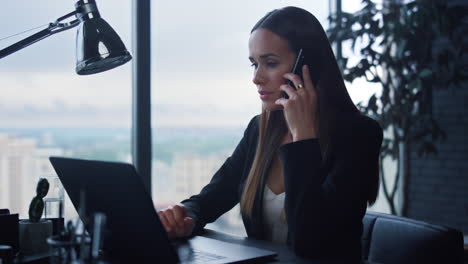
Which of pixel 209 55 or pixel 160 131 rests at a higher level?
pixel 209 55

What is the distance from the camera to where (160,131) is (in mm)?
2834

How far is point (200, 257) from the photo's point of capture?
1082mm

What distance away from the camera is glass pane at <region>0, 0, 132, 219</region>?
94.8 inches

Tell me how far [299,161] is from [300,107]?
0.61 ft

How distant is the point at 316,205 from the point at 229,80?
190 cm

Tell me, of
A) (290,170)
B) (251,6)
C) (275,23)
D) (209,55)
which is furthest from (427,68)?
(290,170)

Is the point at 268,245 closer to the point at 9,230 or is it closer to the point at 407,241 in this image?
the point at 407,241

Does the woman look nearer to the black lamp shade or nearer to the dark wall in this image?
the black lamp shade

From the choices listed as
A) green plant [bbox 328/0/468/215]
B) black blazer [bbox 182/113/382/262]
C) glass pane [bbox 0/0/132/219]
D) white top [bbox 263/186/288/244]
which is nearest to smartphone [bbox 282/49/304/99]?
black blazer [bbox 182/113/382/262]

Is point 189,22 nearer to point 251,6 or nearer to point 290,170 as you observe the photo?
point 251,6

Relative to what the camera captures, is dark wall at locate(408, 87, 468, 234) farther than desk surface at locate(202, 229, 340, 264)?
Yes

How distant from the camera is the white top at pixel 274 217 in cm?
153

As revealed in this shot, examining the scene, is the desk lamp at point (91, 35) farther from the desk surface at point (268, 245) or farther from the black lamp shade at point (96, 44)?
the desk surface at point (268, 245)

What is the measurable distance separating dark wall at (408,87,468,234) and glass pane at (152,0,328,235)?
4.82 ft
